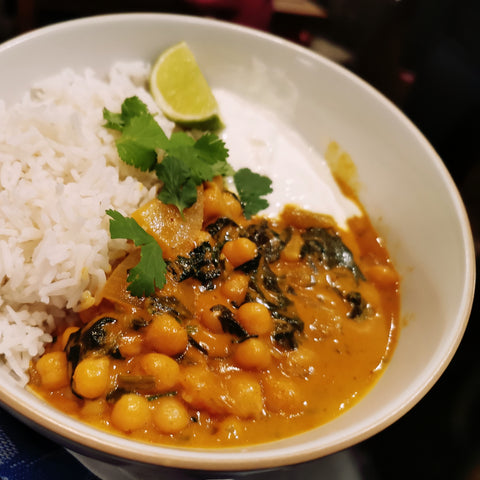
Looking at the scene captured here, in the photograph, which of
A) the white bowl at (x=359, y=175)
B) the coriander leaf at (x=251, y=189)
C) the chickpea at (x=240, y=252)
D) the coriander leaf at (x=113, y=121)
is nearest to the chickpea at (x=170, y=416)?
the white bowl at (x=359, y=175)

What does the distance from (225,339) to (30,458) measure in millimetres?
815

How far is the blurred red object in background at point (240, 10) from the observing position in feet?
13.3

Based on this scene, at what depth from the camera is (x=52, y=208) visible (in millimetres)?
2189

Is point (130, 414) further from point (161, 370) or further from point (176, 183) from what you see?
point (176, 183)

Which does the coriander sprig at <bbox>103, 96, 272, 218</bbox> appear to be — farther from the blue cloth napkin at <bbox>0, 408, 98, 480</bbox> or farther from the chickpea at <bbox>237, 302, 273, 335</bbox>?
the blue cloth napkin at <bbox>0, 408, 98, 480</bbox>

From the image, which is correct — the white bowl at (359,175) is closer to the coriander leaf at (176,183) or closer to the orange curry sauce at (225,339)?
the orange curry sauce at (225,339)

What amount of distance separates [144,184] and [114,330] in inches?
37.2

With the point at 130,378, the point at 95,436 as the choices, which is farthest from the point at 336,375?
the point at 95,436

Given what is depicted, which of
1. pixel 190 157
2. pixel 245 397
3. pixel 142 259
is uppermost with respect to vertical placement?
pixel 190 157

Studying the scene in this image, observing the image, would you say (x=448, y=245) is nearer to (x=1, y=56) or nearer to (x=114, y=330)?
(x=114, y=330)

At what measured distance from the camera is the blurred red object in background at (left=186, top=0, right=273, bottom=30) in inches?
160

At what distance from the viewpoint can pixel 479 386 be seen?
9.29ft

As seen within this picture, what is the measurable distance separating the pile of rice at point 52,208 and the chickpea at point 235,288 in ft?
1.66

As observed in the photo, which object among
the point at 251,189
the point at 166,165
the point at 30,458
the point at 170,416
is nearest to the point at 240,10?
the point at 251,189
